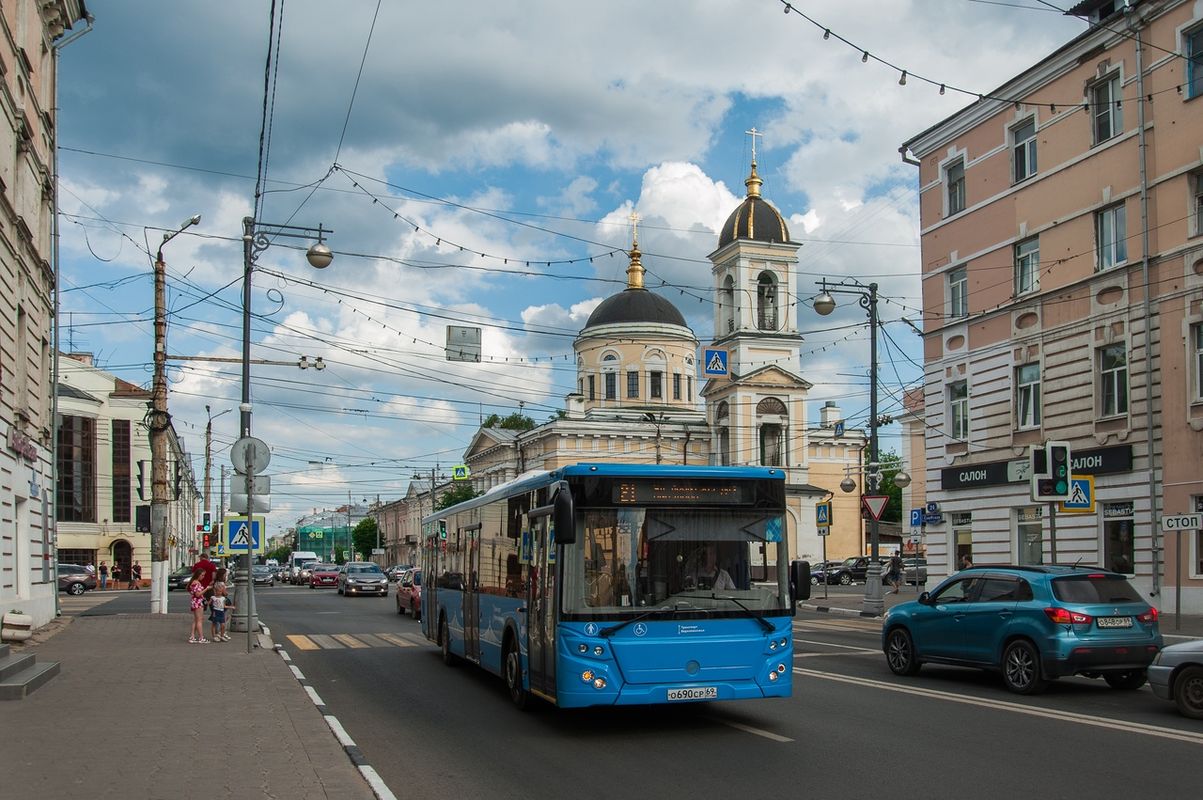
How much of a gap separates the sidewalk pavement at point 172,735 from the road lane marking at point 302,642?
3.40 metres

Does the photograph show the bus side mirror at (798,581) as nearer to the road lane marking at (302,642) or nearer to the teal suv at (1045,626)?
the teal suv at (1045,626)

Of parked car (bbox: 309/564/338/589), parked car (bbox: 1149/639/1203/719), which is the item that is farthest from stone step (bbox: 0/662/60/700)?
parked car (bbox: 309/564/338/589)

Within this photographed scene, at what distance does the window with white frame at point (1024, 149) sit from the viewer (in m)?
31.9

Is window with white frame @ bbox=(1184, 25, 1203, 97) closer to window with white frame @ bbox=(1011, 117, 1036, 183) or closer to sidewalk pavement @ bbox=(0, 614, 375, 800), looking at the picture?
window with white frame @ bbox=(1011, 117, 1036, 183)

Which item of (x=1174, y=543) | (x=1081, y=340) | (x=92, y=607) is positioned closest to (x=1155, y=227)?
(x=1081, y=340)

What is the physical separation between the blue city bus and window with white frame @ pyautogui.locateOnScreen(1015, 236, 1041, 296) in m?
22.2

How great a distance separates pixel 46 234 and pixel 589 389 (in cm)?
6162

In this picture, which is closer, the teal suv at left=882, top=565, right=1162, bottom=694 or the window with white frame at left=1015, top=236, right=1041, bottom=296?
the teal suv at left=882, top=565, right=1162, bottom=694

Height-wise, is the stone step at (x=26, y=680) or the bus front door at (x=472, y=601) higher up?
the bus front door at (x=472, y=601)

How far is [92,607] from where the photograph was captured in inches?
1528

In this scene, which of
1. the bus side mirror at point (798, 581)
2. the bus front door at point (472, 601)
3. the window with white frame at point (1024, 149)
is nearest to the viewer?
the bus side mirror at point (798, 581)

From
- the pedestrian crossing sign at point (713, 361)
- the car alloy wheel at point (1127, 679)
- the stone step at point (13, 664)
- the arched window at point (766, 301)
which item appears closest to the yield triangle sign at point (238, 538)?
the stone step at point (13, 664)

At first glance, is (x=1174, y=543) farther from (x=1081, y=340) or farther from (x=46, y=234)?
(x=46, y=234)

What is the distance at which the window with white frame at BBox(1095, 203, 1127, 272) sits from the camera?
28531 millimetres
